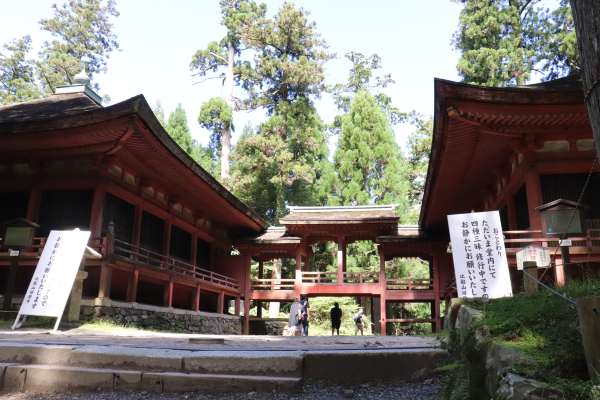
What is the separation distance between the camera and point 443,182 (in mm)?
14062

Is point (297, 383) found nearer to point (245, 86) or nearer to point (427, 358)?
point (427, 358)

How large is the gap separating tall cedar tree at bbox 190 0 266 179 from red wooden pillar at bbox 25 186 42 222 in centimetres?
1727

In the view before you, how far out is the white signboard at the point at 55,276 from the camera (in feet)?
30.4

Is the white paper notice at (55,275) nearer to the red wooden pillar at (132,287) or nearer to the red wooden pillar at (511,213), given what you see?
the red wooden pillar at (132,287)

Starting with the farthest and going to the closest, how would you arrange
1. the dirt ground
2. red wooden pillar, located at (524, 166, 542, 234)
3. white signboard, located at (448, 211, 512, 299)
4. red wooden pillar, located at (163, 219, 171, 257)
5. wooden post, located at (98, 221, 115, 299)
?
red wooden pillar, located at (163, 219, 171, 257), wooden post, located at (98, 221, 115, 299), red wooden pillar, located at (524, 166, 542, 234), white signboard, located at (448, 211, 512, 299), the dirt ground

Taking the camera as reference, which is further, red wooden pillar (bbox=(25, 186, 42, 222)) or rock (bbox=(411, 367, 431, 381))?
red wooden pillar (bbox=(25, 186, 42, 222))

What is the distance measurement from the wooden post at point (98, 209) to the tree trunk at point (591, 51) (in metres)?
11.8

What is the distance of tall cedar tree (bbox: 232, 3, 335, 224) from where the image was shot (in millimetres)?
28312

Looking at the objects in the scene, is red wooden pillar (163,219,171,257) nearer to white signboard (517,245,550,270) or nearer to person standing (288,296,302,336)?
person standing (288,296,302,336)

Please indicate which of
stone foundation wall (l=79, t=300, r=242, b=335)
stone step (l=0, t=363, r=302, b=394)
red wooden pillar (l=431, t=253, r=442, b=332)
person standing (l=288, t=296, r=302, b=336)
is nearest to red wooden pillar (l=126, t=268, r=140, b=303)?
stone foundation wall (l=79, t=300, r=242, b=335)

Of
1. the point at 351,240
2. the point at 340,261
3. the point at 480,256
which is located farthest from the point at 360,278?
the point at 480,256

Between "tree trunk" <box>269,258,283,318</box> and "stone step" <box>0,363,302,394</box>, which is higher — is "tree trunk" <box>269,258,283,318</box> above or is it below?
above

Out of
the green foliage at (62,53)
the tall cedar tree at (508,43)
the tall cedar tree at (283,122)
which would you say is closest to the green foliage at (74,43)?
the green foliage at (62,53)

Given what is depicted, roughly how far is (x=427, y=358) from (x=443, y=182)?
1011cm
